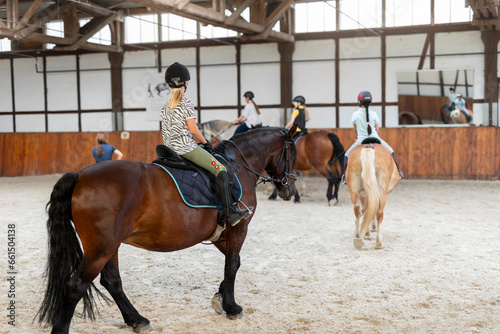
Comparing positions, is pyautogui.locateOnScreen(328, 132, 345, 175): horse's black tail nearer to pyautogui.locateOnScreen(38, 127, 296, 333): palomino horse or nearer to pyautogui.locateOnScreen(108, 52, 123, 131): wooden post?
pyautogui.locateOnScreen(38, 127, 296, 333): palomino horse

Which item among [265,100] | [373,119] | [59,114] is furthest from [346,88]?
[59,114]

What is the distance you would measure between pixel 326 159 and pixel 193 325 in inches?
265

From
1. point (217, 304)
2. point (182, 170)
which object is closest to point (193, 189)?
point (182, 170)

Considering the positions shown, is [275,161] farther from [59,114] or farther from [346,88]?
[59,114]

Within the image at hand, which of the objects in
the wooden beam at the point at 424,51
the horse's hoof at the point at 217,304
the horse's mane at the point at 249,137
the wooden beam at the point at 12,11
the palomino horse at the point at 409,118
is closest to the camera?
the horse's hoof at the point at 217,304

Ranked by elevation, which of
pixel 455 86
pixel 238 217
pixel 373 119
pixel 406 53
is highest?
pixel 406 53

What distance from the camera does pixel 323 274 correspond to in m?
4.93

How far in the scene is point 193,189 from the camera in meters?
3.58

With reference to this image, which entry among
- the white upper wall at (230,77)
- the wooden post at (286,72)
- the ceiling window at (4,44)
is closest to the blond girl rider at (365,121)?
the white upper wall at (230,77)

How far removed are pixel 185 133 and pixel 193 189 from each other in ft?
1.35

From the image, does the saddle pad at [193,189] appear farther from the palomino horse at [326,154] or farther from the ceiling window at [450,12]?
the ceiling window at [450,12]

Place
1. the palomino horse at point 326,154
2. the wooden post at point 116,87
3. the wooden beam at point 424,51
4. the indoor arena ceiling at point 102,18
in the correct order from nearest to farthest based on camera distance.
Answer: the palomino horse at point 326,154, the indoor arena ceiling at point 102,18, the wooden beam at point 424,51, the wooden post at point 116,87

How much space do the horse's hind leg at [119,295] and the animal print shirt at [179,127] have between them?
905 millimetres

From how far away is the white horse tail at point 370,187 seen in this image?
5.84 m
